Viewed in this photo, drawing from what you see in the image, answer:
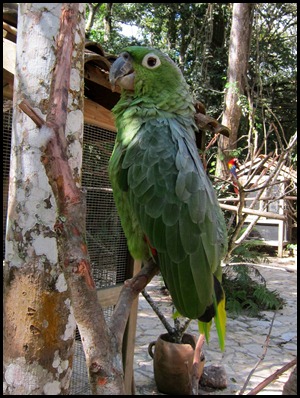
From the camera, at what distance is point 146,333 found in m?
4.17

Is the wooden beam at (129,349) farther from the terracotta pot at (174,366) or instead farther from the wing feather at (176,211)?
the wing feather at (176,211)

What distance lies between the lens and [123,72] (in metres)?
1.28

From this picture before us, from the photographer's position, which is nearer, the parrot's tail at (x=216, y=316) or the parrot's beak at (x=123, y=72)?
the parrot's tail at (x=216, y=316)

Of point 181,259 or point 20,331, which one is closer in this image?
point 181,259

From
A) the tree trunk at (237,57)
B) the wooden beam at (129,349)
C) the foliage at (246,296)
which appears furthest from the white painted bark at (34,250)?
the tree trunk at (237,57)

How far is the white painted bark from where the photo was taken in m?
1.26

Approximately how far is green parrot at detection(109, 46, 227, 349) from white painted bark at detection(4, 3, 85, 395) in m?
0.27

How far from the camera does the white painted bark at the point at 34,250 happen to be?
126cm

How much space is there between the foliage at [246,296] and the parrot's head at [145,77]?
168 inches

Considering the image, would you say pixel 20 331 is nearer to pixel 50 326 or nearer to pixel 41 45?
pixel 50 326

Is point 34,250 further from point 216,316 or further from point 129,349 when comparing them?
point 129,349

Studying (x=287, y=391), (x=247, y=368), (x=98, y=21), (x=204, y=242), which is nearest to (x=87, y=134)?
(x=204, y=242)

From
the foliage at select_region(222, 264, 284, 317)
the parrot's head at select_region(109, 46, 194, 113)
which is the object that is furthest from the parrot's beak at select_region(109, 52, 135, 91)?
the foliage at select_region(222, 264, 284, 317)

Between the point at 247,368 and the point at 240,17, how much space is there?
5428 millimetres
